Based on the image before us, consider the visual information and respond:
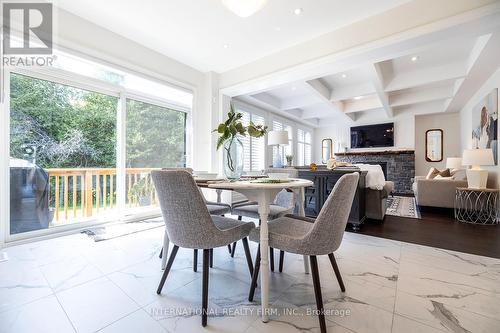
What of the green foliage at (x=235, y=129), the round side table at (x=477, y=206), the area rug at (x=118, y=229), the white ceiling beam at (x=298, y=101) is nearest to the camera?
the green foliage at (x=235, y=129)

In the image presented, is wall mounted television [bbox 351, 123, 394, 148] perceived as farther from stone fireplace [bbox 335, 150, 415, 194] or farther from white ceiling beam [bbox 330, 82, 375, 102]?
white ceiling beam [bbox 330, 82, 375, 102]

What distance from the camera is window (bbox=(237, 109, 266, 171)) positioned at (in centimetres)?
551

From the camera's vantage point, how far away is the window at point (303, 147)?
801 cm

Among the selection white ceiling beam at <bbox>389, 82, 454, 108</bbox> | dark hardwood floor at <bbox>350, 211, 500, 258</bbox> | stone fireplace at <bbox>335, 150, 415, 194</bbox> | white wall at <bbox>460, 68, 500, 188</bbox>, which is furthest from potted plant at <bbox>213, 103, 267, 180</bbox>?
stone fireplace at <bbox>335, 150, 415, 194</bbox>

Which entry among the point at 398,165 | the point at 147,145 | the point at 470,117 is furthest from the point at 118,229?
the point at 398,165

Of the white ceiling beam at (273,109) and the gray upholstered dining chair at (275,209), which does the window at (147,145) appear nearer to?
the white ceiling beam at (273,109)

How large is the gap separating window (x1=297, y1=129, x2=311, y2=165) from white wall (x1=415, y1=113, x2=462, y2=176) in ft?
11.2

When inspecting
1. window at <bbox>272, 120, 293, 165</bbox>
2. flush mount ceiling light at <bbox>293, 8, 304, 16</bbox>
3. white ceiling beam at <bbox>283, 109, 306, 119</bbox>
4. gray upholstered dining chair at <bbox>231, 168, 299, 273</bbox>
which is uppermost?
flush mount ceiling light at <bbox>293, 8, 304, 16</bbox>

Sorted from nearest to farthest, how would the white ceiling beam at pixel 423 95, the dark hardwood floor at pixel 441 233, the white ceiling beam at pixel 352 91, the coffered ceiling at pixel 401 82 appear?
the dark hardwood floor at pixel 441 233 < the coffered ceiling at pixel 401 82 < the white ceiling beam at pixel 352 91 < the white ceiling beam at pixel 423 95

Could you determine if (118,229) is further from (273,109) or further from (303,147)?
(303,147)

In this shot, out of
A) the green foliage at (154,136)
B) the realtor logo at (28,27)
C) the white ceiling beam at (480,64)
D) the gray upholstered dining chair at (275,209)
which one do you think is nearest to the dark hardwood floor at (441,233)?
the gray upholstered dining chair at (275,209)

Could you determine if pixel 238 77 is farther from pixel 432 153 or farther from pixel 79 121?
pixel 432 153

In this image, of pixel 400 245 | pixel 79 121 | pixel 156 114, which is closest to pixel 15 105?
pixel 79 121

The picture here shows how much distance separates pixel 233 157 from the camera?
171 cm
